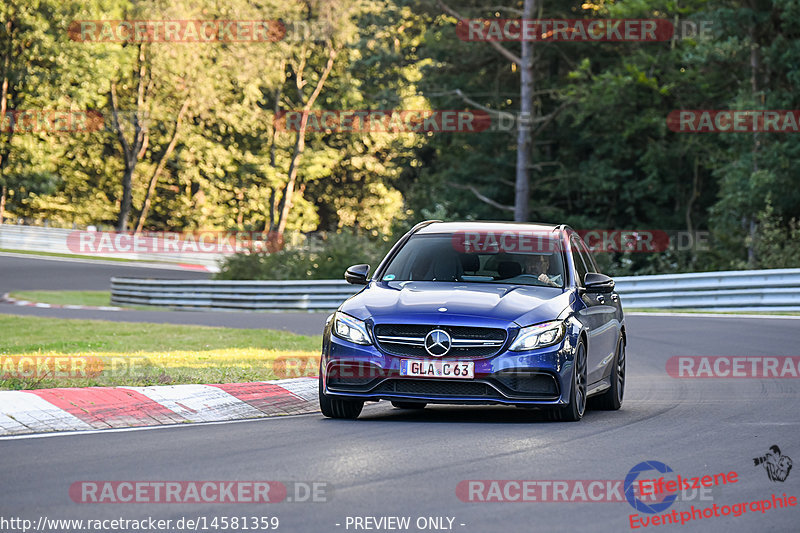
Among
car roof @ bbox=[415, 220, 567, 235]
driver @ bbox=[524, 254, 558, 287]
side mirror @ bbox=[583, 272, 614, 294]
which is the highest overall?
car roof @ bbox=[415, 220, 567, 235]

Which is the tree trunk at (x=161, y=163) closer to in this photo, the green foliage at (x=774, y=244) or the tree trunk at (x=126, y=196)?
the tree trunk at (x=126, y=196)

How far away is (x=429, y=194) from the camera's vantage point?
49.8 m

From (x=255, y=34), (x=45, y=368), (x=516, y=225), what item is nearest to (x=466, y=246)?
(x=516, y=225)

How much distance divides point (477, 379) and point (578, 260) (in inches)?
103

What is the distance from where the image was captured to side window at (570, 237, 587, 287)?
1169cm

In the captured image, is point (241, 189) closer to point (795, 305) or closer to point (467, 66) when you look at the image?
point (467, 66)

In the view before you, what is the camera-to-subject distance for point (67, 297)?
131 feet

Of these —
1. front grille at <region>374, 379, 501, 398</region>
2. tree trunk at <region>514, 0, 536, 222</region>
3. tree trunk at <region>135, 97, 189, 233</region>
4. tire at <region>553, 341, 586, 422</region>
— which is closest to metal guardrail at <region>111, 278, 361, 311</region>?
tree trunk at <region>514, 0, 536, 222</region>

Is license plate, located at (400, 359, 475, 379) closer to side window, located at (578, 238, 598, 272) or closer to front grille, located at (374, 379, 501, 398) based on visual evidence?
front grille, located at (374, 379, 501, 398)

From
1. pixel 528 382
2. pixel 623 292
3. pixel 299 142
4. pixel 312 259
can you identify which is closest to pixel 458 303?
pixel 528 382

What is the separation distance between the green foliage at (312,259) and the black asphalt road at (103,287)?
5.80 metres

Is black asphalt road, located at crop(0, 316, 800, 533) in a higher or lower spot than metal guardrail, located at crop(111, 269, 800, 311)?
higher

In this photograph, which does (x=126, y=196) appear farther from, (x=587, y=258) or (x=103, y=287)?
(x=587, y=258)

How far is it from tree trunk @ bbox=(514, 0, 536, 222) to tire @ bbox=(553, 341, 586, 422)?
32.4m
